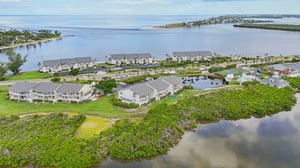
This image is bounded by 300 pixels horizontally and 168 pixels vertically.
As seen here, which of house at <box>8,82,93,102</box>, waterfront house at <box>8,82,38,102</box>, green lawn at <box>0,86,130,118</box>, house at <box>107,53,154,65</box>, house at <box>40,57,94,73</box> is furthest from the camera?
house at <box>107,53,154,65</box>

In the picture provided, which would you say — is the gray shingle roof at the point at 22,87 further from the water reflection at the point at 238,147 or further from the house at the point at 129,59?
the house at the point at 129,59

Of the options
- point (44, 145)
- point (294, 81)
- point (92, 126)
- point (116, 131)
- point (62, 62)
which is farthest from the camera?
point (62, 62)

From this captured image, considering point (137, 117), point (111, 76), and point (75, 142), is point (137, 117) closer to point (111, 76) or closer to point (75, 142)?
point (75, 142)

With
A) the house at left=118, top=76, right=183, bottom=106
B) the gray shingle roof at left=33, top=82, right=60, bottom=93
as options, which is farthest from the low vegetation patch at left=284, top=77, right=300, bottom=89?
the gray shingle roof at left=33, top=82, right=60, bottom=93

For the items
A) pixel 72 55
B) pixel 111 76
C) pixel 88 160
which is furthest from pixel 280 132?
pixel 72 55

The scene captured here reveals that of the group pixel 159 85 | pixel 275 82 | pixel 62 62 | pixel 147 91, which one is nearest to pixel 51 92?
pixel 147 91

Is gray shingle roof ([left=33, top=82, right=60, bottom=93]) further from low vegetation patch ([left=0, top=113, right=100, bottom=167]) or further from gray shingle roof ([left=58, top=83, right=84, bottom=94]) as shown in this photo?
low vegetation patch ([left=0, top=113, right=100, bottom=167])

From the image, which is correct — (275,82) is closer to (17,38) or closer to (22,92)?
(22,92)
